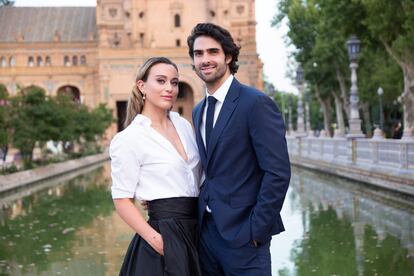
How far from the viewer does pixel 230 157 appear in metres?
3.69

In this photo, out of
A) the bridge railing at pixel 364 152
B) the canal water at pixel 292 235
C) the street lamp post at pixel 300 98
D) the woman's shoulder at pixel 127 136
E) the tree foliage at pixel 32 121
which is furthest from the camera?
the street lamp post at pixel 300 98

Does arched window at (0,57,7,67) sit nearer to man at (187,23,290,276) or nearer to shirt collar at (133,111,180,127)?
shirt collar at (133,111,180,127)

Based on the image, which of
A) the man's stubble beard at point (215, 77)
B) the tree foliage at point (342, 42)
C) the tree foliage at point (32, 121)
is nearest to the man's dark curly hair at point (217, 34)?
the man's stubble beard at point (215, 77)

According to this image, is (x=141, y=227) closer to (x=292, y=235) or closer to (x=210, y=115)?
(x=210, y=115)

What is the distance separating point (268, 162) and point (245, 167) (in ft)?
0.58

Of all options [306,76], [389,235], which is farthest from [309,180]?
[306,76]

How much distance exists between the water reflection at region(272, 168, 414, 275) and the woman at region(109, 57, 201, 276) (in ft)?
11.9

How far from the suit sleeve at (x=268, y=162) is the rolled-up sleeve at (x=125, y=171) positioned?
723 millimetres

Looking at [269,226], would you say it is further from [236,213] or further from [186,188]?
[186,188]

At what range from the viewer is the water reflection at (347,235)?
7.45 m

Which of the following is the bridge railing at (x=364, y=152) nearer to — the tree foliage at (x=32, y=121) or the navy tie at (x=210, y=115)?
the tree foliage at (x=32, y=121)

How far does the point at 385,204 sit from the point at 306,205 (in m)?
1.67

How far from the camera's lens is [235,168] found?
12.1 ft

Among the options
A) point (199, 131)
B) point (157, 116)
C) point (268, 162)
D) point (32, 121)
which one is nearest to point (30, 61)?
point (32, 121)
